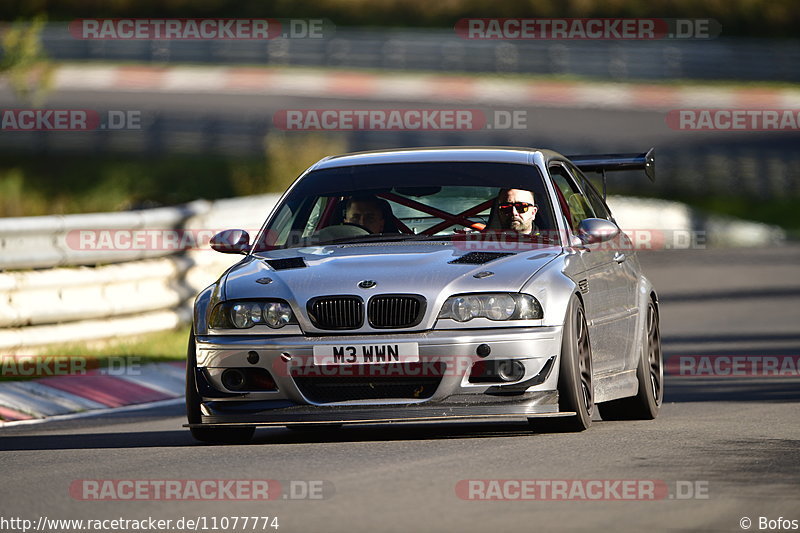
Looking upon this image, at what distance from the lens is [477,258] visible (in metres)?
8.70

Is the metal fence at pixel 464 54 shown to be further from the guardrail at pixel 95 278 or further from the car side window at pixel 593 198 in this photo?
the car side window at pixel 593 198

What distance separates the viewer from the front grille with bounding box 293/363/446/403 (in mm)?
8188

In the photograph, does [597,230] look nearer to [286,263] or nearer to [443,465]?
[286,263]

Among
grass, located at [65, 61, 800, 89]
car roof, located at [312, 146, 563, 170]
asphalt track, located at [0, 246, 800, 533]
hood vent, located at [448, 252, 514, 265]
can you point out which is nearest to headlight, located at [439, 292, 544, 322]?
hood vent, located at [448, 252, 514, 265]

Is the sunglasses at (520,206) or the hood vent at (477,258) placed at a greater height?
the sunglasses at (520,206)

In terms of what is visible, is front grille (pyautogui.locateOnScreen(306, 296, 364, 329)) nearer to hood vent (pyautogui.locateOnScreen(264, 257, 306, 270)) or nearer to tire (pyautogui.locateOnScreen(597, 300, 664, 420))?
hood vent (pyautogui.locateOnScreen(264, 257, 306, 270))

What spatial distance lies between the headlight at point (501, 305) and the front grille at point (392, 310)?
0.20 m

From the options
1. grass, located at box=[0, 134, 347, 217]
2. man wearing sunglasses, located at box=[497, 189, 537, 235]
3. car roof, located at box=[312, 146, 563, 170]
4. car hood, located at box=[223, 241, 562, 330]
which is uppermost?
grass, located at box=[0, 134, 347, 217]

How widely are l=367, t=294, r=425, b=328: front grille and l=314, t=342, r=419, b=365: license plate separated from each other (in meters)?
0.14

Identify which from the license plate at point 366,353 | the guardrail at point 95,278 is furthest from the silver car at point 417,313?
the guardrail at point 95,278

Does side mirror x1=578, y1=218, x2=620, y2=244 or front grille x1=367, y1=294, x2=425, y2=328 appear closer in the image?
front grille x1=367, y1=294, x2=425, y2=328

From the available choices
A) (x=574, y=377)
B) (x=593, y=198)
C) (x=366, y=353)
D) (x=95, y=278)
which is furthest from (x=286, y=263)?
(x=95, y=278)

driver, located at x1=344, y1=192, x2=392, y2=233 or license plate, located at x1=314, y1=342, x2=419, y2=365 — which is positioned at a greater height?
driver, located at x1=344, y1=192, x2=392, y2=233

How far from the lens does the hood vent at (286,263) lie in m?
8.76
